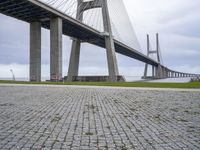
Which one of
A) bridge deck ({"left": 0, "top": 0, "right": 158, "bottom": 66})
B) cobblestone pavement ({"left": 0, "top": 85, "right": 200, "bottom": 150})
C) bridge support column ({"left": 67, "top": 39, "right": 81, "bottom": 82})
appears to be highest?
bridge deck ({"left": 0, "top": 0, "right": 158, "bottom": 66})

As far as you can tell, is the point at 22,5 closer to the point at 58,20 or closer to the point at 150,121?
the point at 58,20

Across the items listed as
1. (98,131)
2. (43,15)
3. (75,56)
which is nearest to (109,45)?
(75,56)

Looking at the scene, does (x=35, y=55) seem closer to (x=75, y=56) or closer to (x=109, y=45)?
(x=75, y=56)

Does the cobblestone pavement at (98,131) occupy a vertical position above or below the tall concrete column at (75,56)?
below

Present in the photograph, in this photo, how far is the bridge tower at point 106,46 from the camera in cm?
3934

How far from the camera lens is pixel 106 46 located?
130ft

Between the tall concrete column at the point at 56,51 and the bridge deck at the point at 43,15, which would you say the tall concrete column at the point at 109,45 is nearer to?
the bridge deck at the point at 43,15

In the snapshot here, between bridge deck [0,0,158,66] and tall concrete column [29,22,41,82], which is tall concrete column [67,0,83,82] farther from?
tall concrete column [29,22,41,82]

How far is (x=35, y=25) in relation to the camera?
113 ft

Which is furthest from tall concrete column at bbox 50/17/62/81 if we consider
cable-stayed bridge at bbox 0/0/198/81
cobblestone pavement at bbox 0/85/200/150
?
cobblestone pavement at bbox 0/85/200/150

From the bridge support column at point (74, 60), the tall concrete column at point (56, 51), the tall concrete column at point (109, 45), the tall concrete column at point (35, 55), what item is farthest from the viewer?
the bridge support column at point (74, 60)

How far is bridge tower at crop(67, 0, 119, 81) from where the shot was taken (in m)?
39.3

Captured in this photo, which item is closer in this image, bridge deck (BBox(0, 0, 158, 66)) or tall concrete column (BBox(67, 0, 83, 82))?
bridge deck (BBox(0, 0, 158, 66))

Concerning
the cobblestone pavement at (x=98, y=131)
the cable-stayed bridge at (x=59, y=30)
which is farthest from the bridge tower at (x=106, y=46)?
the cobblestone pavement at (x=98, y=131)
